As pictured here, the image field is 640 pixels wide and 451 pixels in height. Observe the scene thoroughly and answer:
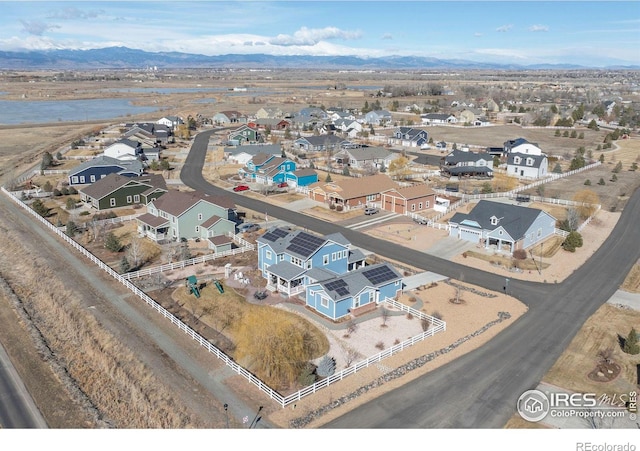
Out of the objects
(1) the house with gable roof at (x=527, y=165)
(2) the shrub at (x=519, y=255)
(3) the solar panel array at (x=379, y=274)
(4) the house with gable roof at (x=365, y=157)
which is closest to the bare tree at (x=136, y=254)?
(3) the solar panel array at (x=379, y=274)

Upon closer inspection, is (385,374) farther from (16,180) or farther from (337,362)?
(16,180)

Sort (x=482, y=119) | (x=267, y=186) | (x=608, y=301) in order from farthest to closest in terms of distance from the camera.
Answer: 1. (x=482, y=119)
2. (x=267, y=186)
3. (x=608, y=301)

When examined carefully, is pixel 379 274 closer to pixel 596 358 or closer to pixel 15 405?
pixel 596 358

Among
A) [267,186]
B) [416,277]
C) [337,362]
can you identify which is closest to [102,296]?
[337,362]

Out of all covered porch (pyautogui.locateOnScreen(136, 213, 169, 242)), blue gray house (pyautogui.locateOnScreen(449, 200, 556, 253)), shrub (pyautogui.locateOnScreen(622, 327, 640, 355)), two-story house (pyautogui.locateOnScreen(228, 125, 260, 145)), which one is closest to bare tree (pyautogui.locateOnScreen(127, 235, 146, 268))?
covered porch (pyautogui.locateOnScreen(136, 213, 169, 242))

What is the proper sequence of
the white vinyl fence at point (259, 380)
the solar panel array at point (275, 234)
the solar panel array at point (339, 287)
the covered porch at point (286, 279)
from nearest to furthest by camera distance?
the white vinyl fence at point (259, 380) → the solar panel array at point (339, 287) → the covered porch at point (286, 279) → the solar panel array at point (275, 234)

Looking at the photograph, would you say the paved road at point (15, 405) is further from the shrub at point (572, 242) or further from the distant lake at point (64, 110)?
the distant lake at point (64, 110)

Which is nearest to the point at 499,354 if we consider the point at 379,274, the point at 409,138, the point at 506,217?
the point at 379,274
